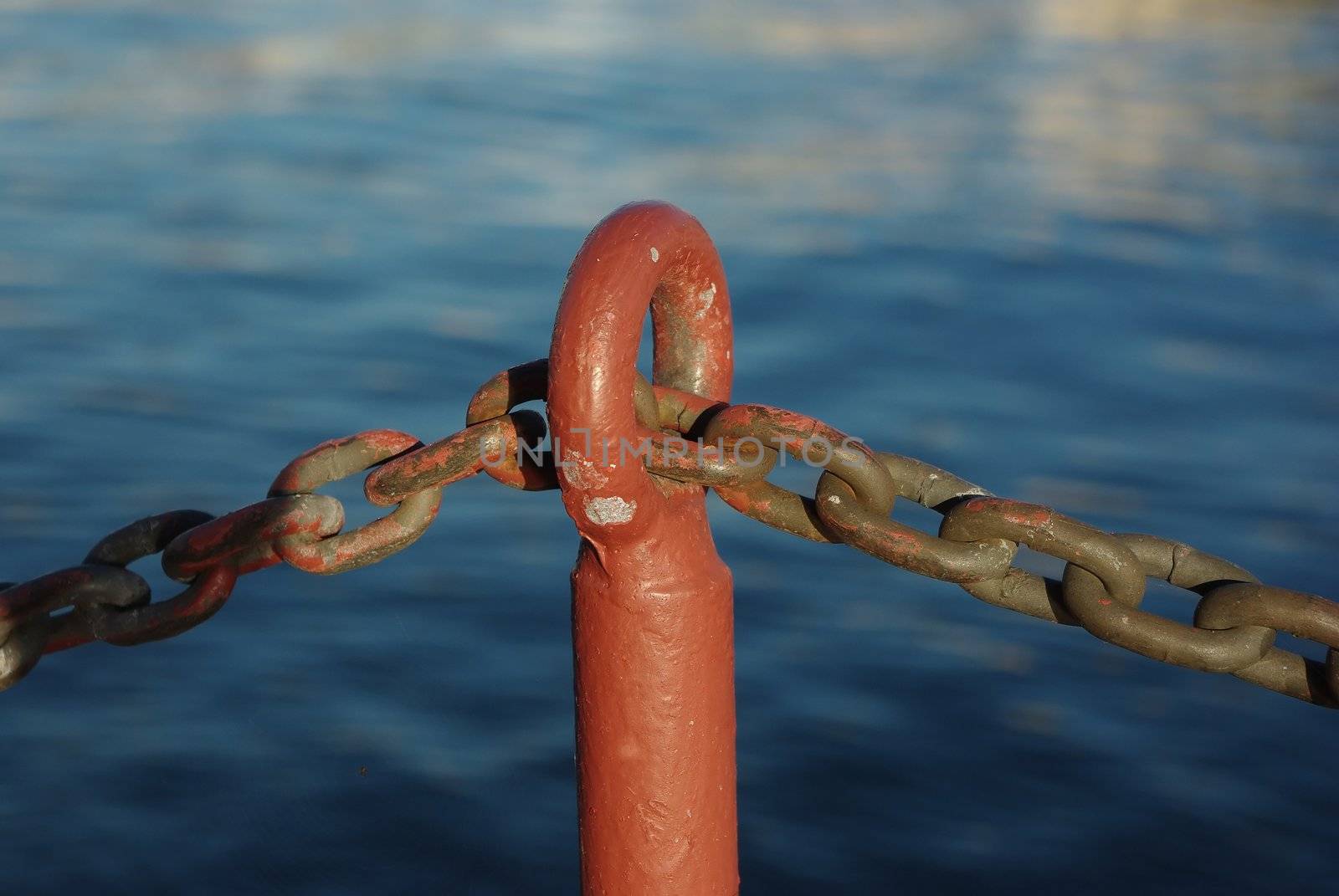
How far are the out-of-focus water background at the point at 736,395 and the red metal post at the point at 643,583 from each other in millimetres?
1751

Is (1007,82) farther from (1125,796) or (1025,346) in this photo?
(1125,796)

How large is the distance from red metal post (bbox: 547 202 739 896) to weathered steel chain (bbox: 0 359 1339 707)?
6cm

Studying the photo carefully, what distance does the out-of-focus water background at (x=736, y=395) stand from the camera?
11.6 feet

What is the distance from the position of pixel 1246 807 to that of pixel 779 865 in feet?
3.62

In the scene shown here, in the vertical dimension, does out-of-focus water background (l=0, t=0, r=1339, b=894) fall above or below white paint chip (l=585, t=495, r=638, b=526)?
below

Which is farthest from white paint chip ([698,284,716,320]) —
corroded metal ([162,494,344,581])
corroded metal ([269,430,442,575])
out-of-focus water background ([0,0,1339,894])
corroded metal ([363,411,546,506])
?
out-of-focus water background ([0,0,1339,894])

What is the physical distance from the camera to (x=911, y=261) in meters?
6.77

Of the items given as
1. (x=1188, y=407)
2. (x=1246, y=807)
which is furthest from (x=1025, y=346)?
(x=1246, y=807)

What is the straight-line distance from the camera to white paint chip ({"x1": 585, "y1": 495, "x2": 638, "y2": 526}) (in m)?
1.49

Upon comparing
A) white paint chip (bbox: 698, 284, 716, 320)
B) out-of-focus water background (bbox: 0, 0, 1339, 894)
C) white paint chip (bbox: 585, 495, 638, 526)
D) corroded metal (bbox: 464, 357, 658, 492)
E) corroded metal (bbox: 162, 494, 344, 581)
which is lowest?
out-of-focus water background (bbox: 0, 0, 1339, 894)

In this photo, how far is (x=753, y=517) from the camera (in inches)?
65.1

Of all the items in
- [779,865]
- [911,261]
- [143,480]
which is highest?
[911,261]

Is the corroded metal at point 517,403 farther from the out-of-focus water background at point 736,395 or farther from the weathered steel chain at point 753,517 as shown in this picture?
the out-of-focus water background at point 736,395

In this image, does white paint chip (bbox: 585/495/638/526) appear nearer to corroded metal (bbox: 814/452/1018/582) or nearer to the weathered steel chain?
the weathered steel chain
